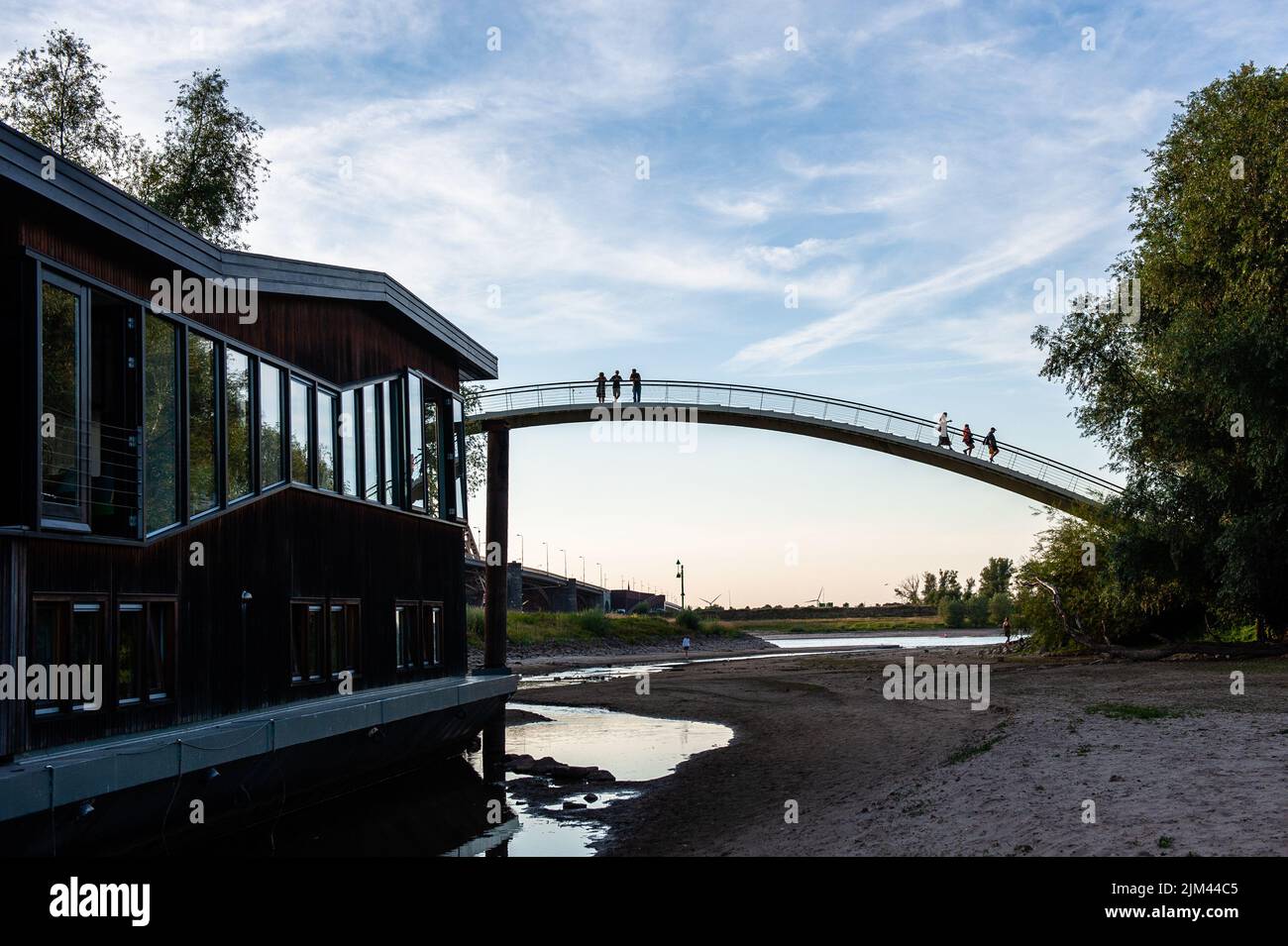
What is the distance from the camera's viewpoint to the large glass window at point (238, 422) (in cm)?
1720

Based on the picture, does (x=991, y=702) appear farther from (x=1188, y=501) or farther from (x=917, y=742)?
(x=1188, y=501)

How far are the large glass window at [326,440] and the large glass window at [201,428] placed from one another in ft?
11.7

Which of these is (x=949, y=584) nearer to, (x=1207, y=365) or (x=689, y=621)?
(x=689, y=621)

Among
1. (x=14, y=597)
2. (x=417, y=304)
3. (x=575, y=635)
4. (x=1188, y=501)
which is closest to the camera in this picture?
(x=14, y=597)

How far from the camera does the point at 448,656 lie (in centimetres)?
2655

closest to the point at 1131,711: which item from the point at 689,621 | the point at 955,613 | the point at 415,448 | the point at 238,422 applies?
the point at 415,448

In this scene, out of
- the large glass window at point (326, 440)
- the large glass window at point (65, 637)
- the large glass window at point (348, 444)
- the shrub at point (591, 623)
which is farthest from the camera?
the shrub at point (591, 623)

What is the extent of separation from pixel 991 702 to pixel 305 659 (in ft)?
52.8

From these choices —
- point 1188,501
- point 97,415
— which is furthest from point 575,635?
point 97,415

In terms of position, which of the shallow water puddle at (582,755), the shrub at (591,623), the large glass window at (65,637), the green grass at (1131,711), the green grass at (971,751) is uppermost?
the large glass window at (65,637)

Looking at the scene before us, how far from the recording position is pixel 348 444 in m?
21.5

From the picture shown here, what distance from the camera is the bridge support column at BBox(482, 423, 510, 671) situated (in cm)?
3166

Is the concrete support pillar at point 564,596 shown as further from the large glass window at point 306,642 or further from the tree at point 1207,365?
the large glass window at point 306,642

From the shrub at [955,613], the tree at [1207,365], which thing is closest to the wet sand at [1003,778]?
the tree at [1207,365]
